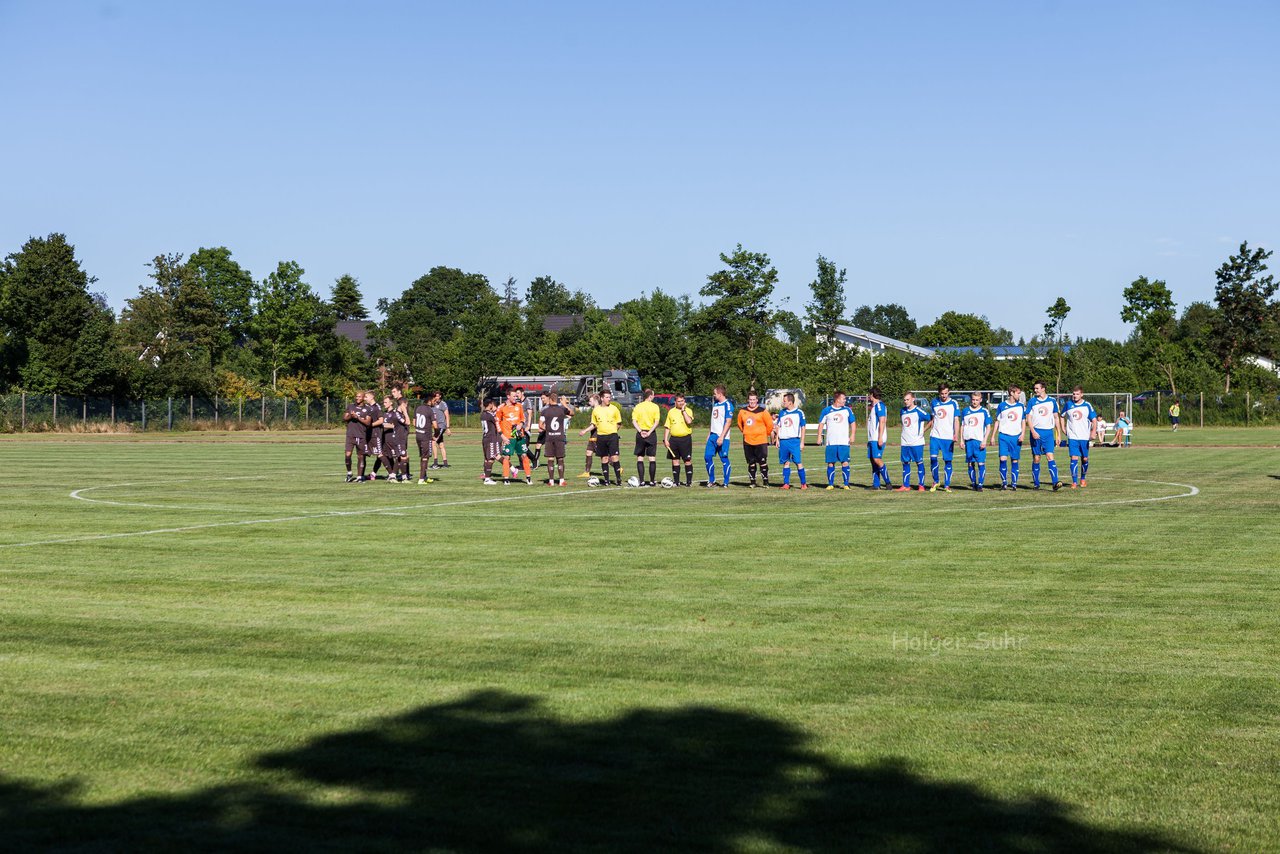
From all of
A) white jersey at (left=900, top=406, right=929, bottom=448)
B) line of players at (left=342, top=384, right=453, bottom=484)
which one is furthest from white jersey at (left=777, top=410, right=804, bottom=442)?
line of players at (left=342, top=384, right=453, bottom=484)

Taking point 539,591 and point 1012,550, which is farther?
point 1012,550

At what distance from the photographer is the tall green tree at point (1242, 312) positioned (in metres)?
84.3

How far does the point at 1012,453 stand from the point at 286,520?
1387 centimetres

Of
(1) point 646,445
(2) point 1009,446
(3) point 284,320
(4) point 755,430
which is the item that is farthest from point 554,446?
(3) point 284,320

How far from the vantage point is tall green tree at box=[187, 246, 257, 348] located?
9238 cm

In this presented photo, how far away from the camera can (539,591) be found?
1163 centimetres

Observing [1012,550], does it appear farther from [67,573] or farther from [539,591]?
[67,573]

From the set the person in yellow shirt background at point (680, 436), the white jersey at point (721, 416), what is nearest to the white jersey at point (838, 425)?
the white jersey at point (721, 416)

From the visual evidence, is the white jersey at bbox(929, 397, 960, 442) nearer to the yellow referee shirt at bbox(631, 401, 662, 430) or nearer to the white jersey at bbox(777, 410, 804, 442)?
the white jersey at bbox(777, 410, 804, 442)

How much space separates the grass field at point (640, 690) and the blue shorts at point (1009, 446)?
8.51 m

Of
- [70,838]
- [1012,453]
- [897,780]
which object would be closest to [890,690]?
[897,780]

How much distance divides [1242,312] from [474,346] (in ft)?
162

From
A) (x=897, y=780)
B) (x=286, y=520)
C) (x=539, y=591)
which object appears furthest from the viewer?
(x=286, y=520)

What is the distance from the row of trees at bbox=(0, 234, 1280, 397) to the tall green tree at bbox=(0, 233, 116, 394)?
2.9 inches
